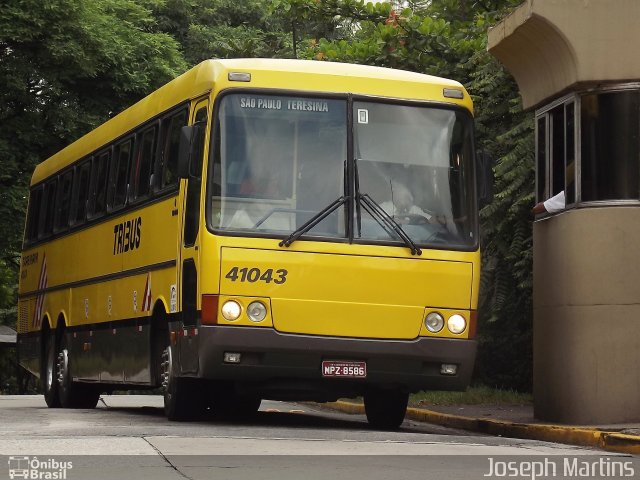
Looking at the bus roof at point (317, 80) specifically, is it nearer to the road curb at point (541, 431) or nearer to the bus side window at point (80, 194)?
the road curb at point (541, 431)

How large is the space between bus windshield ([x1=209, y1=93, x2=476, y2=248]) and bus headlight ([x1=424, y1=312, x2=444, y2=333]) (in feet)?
2.20

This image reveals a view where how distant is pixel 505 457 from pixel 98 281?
29.0ft

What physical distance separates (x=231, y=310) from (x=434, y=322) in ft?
6.41

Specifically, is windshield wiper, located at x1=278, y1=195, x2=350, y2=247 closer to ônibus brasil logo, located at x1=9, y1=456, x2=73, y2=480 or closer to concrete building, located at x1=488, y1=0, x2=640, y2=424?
concrete building, located at x1=488, y1=0, x2=640, y2=424

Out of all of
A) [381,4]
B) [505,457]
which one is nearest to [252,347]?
[505,457]

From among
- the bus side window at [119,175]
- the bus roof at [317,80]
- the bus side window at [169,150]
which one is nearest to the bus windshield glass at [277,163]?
the bus roof at [317,80]

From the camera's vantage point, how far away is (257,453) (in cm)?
1127

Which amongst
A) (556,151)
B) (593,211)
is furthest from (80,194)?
(593,211)

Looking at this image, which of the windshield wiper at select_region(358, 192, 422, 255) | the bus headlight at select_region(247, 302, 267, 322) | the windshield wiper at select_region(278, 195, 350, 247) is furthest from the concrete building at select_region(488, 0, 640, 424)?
the bus headlight at select_region(247, 302, 267, 322)

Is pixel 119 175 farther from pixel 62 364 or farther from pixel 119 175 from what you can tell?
pixel 62 364

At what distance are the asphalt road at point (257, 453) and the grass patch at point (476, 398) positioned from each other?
529 cm

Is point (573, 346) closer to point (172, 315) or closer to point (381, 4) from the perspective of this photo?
point (172, 315)

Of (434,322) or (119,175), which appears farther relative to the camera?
(119,175)

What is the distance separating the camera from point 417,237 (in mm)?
14500
